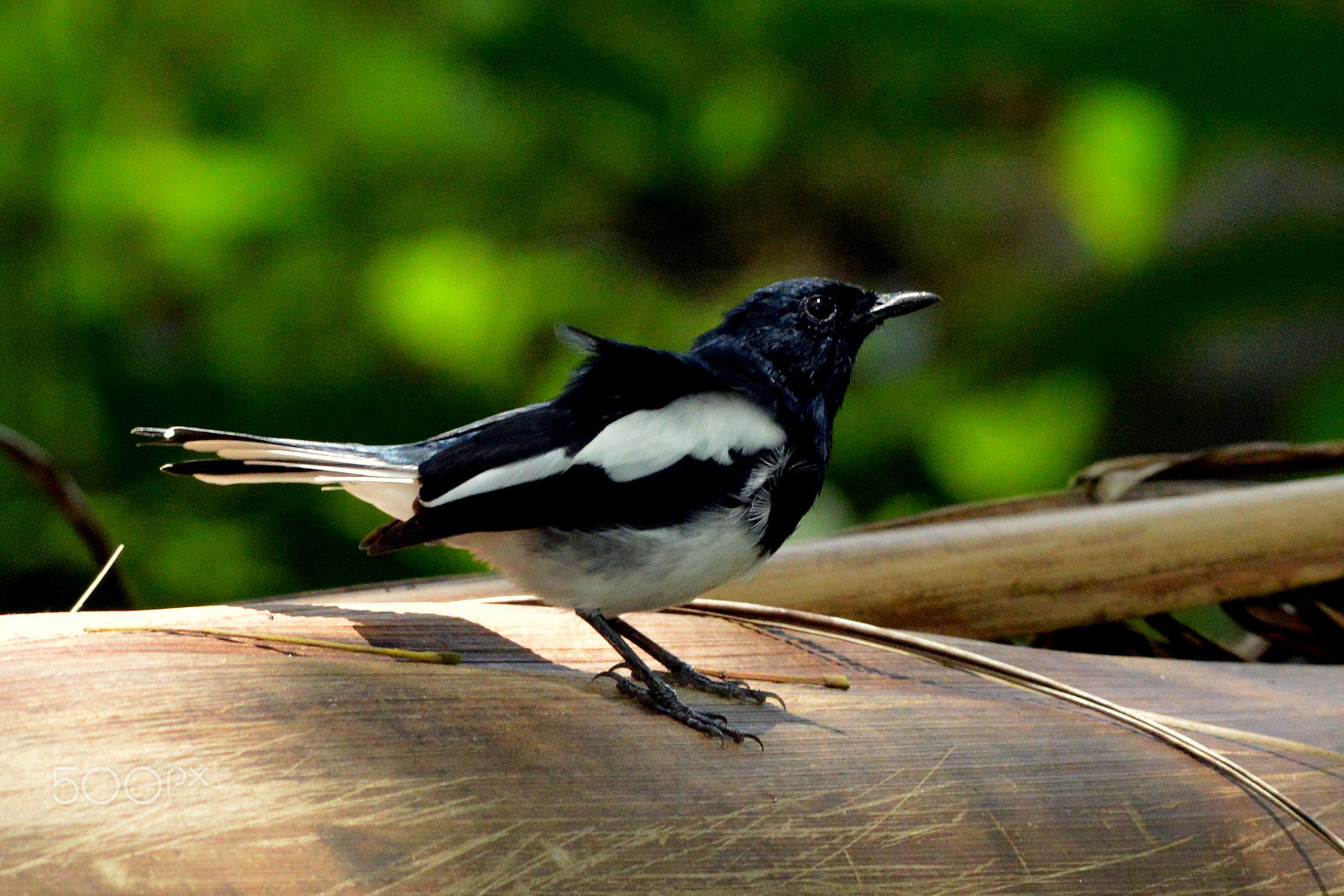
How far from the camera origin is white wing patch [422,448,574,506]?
154 cm

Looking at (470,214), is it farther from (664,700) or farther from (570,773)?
(570,773)

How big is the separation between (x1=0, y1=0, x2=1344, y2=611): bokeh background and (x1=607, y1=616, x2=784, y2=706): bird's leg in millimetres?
1512

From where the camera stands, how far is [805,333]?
1990mm

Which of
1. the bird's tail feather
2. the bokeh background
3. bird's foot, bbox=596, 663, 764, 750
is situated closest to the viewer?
bird's foot, bbox=596, 663, 764, 750

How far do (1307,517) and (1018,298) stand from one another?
159 cm

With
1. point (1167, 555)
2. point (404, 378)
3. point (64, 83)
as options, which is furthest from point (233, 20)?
point (1167, 555)

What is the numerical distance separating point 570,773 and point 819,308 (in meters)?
1.06

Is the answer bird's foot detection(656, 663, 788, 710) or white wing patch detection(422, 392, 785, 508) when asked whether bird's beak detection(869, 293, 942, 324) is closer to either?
white wing patch detection(422, 392, 785, 508)

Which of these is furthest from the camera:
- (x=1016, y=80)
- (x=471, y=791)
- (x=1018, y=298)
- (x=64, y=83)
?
(x=1016, y=80)

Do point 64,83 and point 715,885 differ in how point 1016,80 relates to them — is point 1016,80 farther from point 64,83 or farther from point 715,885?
point 715,885

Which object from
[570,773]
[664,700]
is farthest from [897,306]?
[570,773]

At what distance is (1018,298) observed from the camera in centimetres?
352
